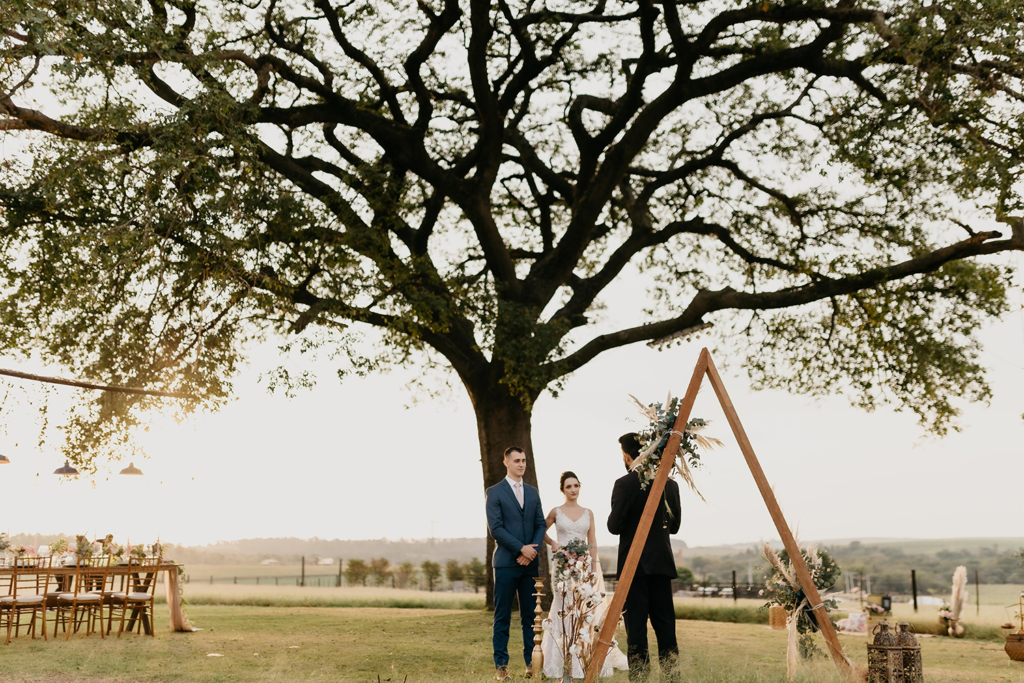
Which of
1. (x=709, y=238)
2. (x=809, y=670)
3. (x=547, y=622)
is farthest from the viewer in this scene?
(x=709, y=238)

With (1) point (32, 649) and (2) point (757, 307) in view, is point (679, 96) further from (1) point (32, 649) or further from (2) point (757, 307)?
(1) point (32, 649)

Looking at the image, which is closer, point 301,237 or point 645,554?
point 645,554

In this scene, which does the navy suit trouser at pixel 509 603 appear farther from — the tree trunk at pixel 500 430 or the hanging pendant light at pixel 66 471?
the hanging pendant light at pixel 66 471

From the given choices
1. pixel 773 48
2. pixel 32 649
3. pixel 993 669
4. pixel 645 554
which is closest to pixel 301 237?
pixel 32 649

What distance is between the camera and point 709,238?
1683cm

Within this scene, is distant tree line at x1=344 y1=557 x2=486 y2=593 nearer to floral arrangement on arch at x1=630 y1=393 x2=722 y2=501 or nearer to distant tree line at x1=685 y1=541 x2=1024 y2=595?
distant tree line at x1=685 y1=541 x2=1024 y2=595

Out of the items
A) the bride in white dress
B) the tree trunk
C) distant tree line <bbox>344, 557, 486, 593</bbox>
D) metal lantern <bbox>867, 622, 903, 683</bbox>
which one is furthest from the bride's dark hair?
distant tree line <bbox>344, 557, 486, 593</bbox>

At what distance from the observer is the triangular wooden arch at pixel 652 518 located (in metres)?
6.42

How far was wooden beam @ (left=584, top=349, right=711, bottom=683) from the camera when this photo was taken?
6.38 meters

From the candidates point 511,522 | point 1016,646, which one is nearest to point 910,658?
point 511,522

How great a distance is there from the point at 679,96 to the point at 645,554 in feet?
27.8

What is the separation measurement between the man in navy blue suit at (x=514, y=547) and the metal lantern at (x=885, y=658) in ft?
9.05

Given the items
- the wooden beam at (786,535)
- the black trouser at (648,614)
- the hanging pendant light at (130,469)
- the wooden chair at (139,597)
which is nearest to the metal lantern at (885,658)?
the wooden beam at (786,535)

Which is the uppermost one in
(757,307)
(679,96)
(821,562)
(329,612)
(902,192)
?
(679,96)
